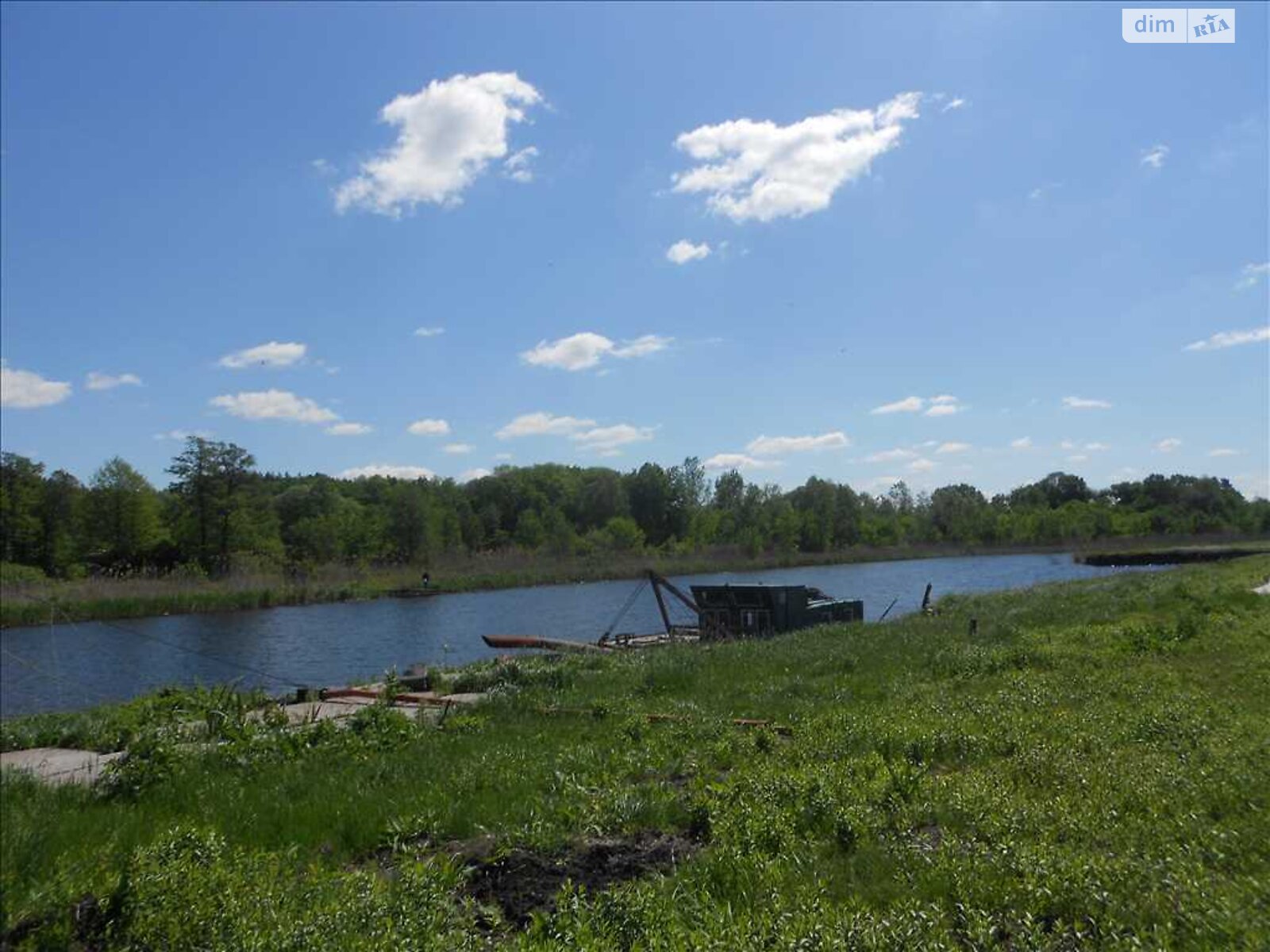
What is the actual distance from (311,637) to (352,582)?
23.7m

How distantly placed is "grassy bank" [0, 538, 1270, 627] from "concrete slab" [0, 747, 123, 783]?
47.8 feet

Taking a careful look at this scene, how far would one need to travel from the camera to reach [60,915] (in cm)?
457

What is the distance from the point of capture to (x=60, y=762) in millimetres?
10016

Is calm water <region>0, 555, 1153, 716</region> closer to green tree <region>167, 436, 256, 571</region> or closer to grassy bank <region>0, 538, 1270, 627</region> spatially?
grassy bank <region>0, 538, 1270, 627</region>

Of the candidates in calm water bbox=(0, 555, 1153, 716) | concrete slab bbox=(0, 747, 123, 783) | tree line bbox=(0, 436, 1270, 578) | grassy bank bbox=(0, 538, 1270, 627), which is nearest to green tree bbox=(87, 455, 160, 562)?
tree line bbox=(0, 436, 1270, 578)

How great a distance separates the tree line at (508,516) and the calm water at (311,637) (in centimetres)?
1981

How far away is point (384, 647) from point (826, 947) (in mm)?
29857

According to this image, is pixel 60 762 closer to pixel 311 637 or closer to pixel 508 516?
pixel 311 637

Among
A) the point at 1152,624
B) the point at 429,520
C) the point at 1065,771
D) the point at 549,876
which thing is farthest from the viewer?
the point at 429,520

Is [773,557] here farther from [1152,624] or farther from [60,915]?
[60,915]

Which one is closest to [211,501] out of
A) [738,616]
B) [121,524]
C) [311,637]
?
[121,524]

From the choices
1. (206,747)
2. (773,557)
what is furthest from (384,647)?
(773,557)

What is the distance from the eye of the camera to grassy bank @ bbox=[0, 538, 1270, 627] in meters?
42.8

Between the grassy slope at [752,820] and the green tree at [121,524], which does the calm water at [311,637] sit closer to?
the grassy slope at [752,820]
